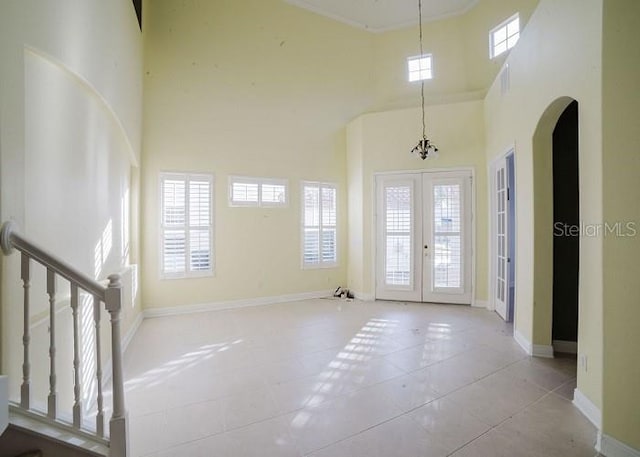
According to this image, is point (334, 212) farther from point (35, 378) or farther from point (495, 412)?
point (35, 378)

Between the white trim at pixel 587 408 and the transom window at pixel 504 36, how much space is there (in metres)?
4.97

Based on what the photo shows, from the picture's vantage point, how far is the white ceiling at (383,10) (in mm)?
5504

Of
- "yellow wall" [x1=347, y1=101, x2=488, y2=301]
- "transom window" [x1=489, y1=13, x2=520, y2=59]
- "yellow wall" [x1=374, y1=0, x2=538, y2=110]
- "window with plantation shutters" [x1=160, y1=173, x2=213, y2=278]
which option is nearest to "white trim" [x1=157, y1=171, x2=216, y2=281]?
"window with plantation shutters" [x1=160, y1=173, x2=213, y2=278]

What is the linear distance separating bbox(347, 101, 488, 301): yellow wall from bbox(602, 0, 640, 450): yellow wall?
3041 millimetres

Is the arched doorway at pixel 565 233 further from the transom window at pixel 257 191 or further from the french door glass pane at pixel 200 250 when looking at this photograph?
the french door glass pane at pixel 200 250

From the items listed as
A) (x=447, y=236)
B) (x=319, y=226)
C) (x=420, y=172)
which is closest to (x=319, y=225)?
(x=319, y=226)

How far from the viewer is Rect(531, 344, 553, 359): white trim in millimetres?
2969

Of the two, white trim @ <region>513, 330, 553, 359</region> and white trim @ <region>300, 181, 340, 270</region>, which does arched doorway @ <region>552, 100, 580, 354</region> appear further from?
white trim @ <region>300, 181, 340, 270</region>

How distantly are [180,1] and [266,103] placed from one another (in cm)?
193

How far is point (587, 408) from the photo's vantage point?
2.06 m

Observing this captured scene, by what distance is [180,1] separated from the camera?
4609mm

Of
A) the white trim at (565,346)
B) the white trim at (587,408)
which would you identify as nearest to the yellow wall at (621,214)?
the white trim at (587,408)

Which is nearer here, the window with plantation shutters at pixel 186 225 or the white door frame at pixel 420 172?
the window with plantation shutters at pixel 186 225

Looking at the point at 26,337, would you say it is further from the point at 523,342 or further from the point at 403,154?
the point at 403,154
